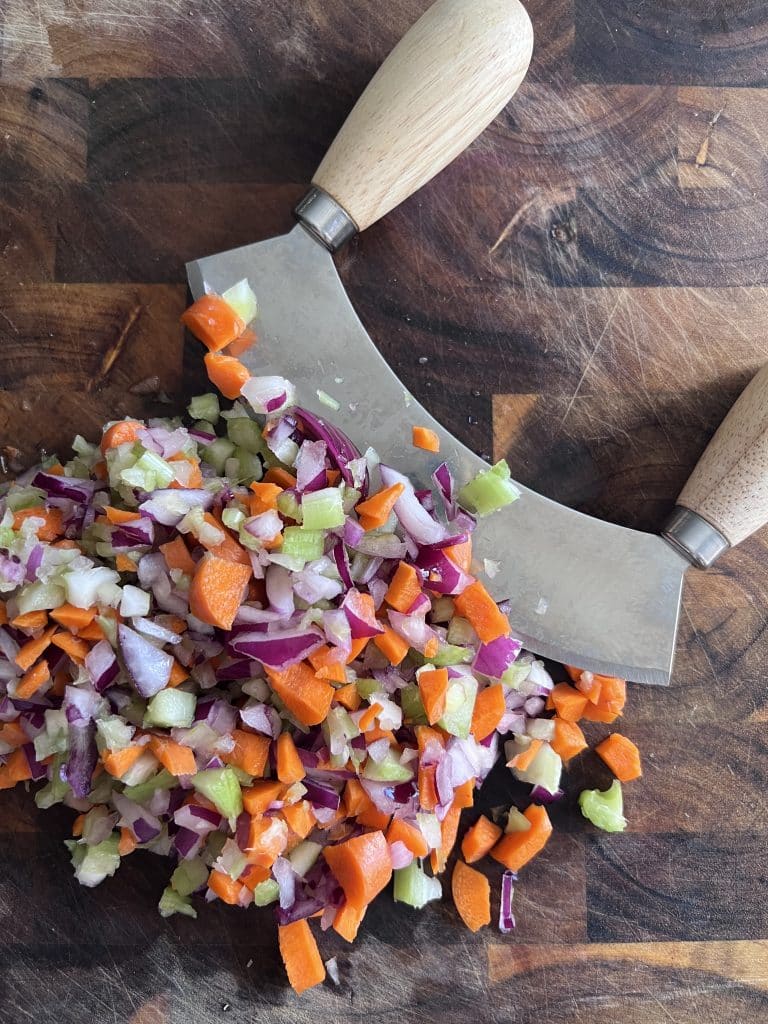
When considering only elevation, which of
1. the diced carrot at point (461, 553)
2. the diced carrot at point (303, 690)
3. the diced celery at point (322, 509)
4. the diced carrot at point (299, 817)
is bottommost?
the diced carrot at point (299, 817)

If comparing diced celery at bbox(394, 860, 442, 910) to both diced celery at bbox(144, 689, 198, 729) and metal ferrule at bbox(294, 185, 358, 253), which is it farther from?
metal ferrule at bbox(294, 185, 358, 253)

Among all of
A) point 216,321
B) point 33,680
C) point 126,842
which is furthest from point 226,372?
point 126,842

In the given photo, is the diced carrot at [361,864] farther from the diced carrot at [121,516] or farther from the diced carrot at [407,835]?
the diced carrot at [121,516]

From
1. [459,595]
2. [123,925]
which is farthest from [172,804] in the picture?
[459,595]

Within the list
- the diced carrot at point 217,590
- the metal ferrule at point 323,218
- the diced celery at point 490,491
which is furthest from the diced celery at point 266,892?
the metal ferrule at point 323,218

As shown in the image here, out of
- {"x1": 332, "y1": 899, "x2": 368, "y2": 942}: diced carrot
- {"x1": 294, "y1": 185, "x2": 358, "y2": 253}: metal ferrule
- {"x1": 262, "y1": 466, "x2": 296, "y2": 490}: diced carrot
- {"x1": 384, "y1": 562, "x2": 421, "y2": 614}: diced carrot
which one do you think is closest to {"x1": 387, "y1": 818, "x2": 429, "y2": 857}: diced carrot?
{"x1": 332, "y1": 899, "x2": 368, "y2": 942}: diced carrot

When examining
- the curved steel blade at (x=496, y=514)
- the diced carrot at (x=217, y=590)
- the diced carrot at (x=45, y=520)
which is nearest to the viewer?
the diced carrot at (x=217, y=590)
